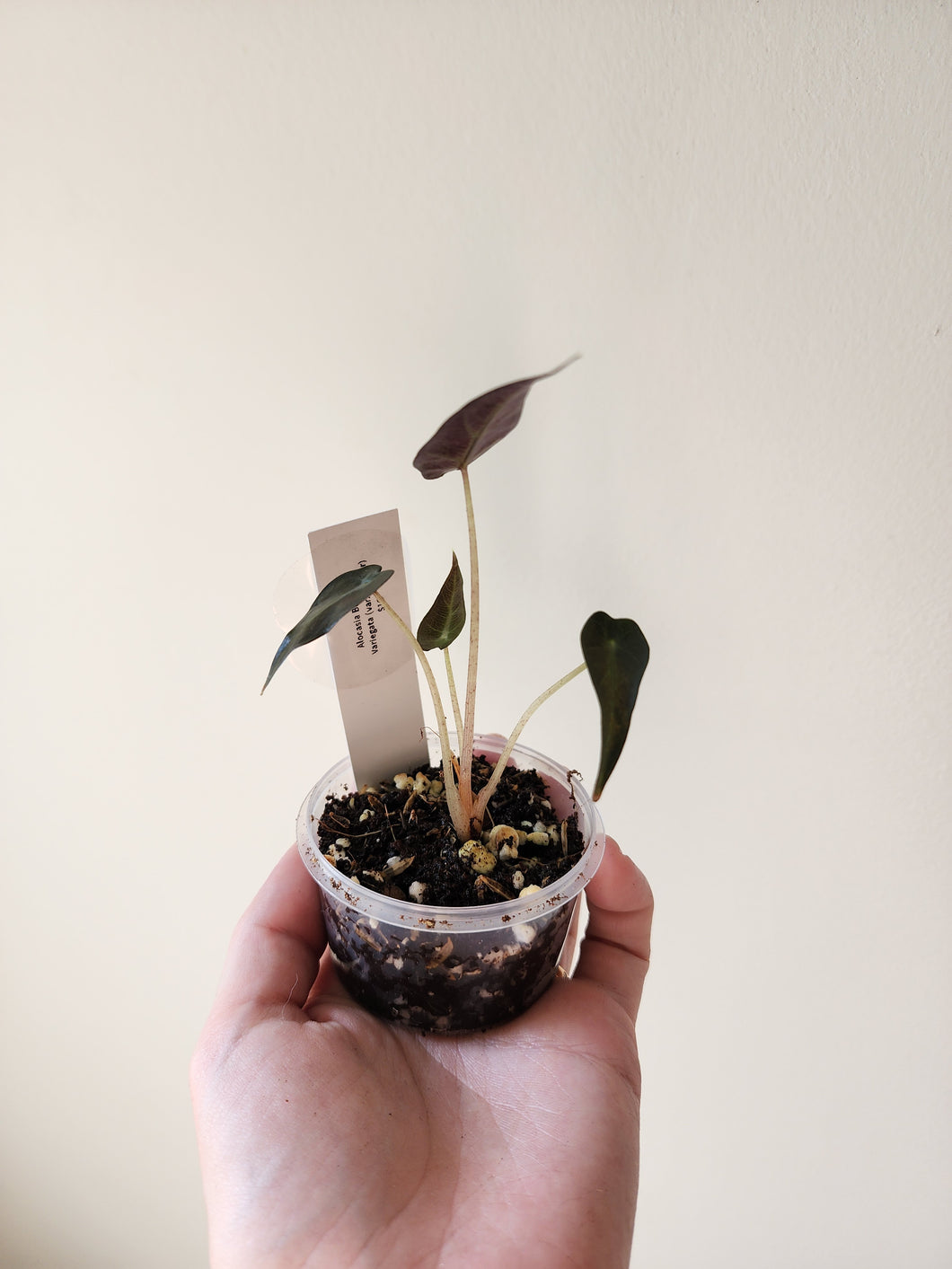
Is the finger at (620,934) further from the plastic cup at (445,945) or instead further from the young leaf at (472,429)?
the young leaf at (472,429)

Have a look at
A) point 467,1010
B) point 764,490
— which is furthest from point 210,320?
point 467,1010

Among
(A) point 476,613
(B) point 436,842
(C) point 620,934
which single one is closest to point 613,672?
(A) point 476,613

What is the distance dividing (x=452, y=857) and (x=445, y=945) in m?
0.07

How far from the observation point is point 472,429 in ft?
1.68

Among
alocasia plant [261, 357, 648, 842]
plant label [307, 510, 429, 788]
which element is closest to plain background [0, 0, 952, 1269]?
plant label [307, 510, 429, 788]

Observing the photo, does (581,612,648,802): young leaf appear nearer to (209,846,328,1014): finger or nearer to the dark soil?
the dark soil

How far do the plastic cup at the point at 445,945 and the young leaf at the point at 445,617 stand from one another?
21 cm

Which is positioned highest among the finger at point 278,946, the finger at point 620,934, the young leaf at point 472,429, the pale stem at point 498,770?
the young leaf at point 472,429

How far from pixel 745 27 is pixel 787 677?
0.56 m

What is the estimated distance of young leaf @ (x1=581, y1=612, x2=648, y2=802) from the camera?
0.49m

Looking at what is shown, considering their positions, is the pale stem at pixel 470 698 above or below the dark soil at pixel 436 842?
above

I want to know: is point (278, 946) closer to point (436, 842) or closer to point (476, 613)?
point (436, 842)

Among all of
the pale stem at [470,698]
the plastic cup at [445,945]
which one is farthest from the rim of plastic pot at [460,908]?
the pale stem at [470,698]

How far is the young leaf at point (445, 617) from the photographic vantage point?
622 mm
